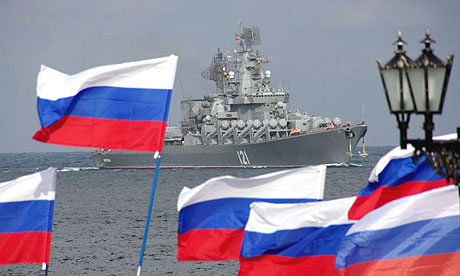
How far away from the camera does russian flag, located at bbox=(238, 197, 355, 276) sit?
7.50 metres

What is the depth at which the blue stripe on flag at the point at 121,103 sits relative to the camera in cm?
767

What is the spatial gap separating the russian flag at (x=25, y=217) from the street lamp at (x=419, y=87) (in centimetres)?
435

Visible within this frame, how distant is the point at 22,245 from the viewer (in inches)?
303

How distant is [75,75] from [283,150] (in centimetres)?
5609

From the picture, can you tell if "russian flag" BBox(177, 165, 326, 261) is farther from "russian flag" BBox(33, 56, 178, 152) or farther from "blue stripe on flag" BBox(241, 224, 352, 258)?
"russian flag" BBox(33, 56, 178, 152)

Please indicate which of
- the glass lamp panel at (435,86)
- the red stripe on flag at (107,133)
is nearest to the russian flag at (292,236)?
the red stripe on flag at (107,133)

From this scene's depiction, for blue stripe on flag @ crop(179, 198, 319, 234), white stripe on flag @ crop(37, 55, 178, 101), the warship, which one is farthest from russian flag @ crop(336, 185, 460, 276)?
the warship

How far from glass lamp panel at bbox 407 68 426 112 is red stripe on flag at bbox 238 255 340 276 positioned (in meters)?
3.60

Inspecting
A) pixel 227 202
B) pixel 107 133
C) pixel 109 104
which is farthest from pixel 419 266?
pixel 109 104

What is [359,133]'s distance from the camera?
63.0 m

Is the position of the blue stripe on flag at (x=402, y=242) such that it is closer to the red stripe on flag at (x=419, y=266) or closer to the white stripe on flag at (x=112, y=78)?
the red stripe on flag at (x=419, y=266)

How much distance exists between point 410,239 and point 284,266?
4.58 ft

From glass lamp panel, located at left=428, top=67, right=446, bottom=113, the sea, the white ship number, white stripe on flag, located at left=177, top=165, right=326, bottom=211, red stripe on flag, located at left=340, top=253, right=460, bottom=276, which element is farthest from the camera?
the white ship number

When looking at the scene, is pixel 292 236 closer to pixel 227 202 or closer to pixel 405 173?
pixel 227 202
